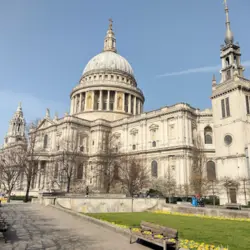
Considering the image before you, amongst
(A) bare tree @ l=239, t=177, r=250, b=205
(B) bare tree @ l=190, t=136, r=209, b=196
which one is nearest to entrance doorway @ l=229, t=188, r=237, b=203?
(A) bare tree @ l=239, t=177, r=250, b=205

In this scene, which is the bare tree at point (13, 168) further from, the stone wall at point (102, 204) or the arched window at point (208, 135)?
the arched window at point (208, 135)

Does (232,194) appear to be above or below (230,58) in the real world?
below

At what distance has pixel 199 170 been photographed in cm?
4422

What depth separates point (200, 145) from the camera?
48.9m

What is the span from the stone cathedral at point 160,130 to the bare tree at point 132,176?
452 centimetres

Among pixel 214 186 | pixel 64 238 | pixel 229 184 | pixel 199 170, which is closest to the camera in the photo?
pixel 64 238

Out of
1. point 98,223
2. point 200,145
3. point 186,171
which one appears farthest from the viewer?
point 200,145

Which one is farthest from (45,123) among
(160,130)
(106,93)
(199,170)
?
(199,170)

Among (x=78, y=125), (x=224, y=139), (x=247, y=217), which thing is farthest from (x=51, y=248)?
(x=78, y=125)

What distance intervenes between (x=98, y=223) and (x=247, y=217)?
36.5ft

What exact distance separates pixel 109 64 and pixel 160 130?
36843mm

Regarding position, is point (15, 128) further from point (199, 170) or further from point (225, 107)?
point (225, 107)

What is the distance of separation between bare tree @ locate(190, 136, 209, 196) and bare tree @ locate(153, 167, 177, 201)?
343cm

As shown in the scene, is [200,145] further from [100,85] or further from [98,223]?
[98,223]
